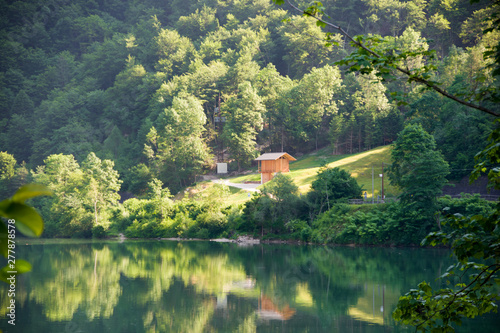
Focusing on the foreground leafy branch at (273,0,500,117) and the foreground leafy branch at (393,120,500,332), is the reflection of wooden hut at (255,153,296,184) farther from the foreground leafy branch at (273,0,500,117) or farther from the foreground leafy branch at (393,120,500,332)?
the foreground leafy branch at (273,0,500,117)

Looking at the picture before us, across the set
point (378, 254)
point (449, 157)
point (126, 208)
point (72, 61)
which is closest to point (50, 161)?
point (126, 208)

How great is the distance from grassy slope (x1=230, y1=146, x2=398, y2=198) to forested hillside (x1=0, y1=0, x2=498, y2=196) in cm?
373

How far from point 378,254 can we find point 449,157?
16502 mm

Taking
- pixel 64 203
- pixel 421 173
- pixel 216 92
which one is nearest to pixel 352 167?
pixel 421 173

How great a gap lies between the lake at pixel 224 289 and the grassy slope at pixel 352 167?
43.8 feet

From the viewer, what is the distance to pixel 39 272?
27922mm

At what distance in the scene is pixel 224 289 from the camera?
22.2 meters

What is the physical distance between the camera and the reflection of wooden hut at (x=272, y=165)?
5697 centimetres

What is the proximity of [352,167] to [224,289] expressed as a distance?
33.1m

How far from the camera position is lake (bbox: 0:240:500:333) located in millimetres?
16719

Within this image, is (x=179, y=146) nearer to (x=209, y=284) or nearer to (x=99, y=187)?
(x=99, y=187)

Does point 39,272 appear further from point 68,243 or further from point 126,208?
point 126,208

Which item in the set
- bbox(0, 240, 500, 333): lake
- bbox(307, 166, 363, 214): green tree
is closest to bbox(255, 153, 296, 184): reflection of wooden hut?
bbox(307, 166, 363, 214): green tree

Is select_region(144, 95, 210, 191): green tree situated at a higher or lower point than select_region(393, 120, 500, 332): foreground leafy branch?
higher
